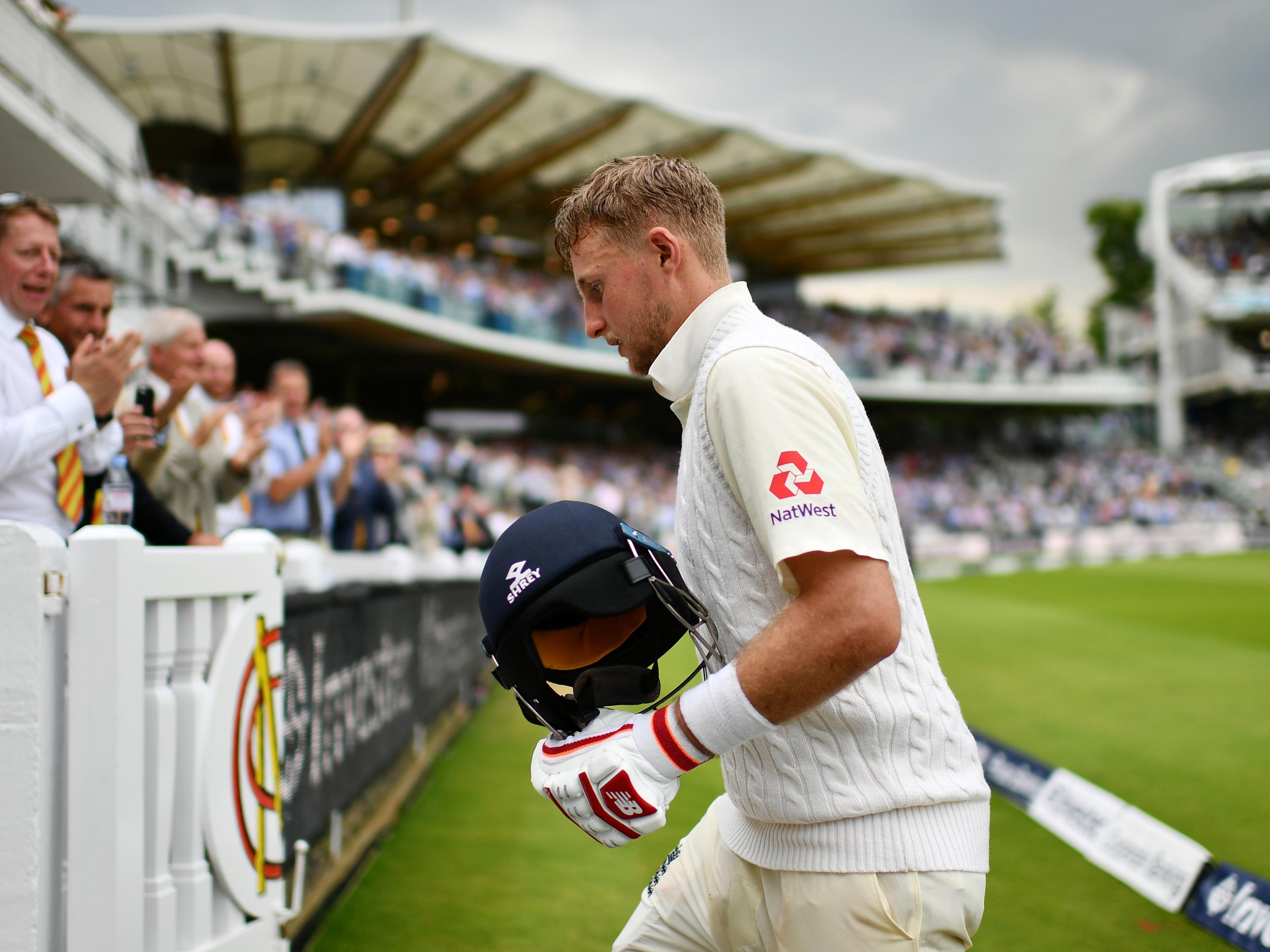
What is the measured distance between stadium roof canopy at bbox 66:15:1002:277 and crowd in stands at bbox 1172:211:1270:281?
8.85m

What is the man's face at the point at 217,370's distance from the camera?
5129 millimetres

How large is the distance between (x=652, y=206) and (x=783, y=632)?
30.6 inches

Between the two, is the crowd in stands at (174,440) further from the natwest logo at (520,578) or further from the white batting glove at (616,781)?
the white batting glove at (616,781)

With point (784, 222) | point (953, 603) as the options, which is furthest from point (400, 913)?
point (784, 222)

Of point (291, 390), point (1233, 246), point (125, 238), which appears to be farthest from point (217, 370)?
point (1233, 246)

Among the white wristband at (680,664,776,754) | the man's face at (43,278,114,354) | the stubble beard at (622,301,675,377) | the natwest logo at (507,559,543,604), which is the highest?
the man's face at (43,278,114,354)

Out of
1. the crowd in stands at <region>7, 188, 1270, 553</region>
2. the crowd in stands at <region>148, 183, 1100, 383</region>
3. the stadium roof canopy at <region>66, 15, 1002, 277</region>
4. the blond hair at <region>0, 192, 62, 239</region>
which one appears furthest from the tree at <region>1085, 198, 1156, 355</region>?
the blond hair at <region>0, 192, 62, 239</region>

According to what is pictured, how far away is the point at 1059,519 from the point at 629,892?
114 feet

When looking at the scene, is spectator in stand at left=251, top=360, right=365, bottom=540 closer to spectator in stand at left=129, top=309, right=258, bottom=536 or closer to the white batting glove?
spectator in stand at left=129, top=309, right=258, bottom=536

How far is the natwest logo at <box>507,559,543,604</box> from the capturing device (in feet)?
5.24

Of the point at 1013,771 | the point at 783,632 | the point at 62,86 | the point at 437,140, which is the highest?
the point at 437,140

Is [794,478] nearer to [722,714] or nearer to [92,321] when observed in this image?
[722,714]

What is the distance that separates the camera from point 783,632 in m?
1.47

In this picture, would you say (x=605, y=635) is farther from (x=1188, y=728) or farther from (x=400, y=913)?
(x=1188, y=728)
